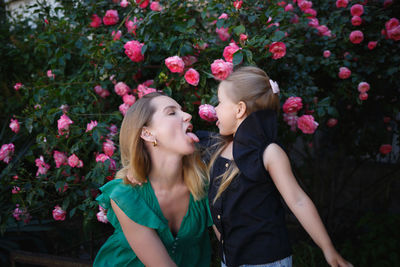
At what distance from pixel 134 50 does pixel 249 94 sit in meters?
0.87

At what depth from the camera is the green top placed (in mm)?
1664

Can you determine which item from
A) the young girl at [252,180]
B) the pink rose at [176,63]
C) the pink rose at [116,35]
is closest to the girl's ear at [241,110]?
the young girl at [252,180]

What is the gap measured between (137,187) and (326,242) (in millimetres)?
951

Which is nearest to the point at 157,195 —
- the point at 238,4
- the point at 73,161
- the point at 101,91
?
the point at 73,161

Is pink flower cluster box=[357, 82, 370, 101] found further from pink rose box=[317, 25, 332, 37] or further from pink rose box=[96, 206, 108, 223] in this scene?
pink rose box=[96, 206, 108, 223]

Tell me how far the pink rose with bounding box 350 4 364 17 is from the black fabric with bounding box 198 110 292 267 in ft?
4.78

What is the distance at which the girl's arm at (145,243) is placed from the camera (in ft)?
5.25

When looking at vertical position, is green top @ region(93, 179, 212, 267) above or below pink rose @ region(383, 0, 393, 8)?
below

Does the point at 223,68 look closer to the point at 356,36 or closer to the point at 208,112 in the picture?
the point at 208,112

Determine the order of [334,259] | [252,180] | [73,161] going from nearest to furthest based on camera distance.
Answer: [334,259], [252,180], [73,161]

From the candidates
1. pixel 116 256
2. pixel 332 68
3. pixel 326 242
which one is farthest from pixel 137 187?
pixel 332 68

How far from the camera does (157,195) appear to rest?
1801mm

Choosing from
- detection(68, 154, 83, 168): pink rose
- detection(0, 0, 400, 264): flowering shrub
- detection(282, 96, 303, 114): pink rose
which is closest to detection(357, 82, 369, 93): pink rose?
detection(0, 0, 400, 264): flowering shrub

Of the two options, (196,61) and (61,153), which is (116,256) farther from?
(196,61)
